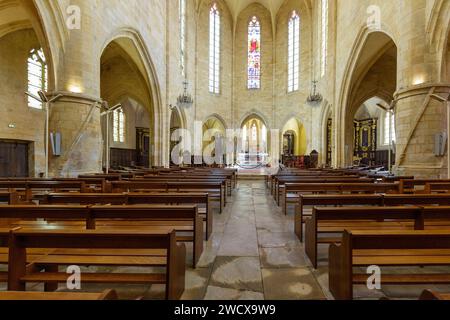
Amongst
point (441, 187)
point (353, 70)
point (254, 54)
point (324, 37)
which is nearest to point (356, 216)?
point (441, 187)

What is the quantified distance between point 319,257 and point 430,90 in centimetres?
756

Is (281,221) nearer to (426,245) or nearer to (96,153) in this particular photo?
(426,245)

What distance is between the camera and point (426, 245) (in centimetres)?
162

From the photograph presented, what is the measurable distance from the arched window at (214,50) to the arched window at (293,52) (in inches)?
228

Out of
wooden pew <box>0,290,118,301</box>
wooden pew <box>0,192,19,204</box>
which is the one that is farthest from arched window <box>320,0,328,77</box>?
wooden pew <box>0,290,118,301</box>

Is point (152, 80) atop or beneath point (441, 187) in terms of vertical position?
atop

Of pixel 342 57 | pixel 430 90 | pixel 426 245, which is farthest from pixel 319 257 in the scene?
pixel 342 57

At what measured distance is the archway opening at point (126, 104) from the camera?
49.5 ft

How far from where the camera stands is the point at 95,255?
2131 millimetres

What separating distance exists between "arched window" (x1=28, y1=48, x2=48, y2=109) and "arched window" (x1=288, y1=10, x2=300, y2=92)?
55.4 ft

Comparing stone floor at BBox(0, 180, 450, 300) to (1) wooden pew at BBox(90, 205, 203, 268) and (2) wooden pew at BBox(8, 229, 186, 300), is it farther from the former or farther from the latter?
(2) wooden pew at BBox(8, 229, 186, 300)

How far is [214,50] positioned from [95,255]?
74.1 feet

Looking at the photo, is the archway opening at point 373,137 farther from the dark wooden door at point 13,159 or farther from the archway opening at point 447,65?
the dark wooden door at point 13,159

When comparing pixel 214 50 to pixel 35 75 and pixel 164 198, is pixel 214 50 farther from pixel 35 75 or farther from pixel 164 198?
pixel 164 198
